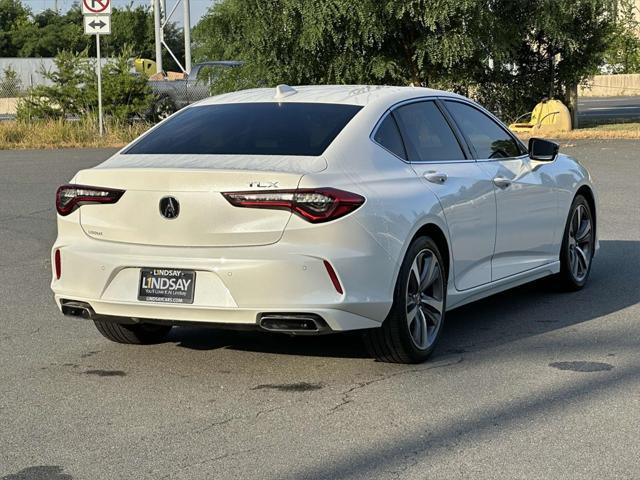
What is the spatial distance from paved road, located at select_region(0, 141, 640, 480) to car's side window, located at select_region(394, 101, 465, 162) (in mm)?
1159

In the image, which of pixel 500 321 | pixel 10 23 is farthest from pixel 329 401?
pixel 10 23

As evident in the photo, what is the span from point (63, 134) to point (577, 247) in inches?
711

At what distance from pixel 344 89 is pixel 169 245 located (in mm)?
1943

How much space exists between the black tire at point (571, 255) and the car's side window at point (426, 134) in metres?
1.71

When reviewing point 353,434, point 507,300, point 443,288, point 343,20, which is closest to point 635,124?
point 343,20

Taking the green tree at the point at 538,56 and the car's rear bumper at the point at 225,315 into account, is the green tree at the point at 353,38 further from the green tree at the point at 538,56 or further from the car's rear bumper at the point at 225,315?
the car's rear bumper at the point at 225,315

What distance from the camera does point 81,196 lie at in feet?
22.9

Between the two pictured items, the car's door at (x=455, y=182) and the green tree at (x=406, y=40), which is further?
the green tree at (x=406, y=40)

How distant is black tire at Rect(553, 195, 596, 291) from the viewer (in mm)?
9398

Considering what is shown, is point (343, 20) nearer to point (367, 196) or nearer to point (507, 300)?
point (507, 300)

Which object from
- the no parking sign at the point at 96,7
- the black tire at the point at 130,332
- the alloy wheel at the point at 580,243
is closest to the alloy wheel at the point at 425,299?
the black tire at the point at 130,332

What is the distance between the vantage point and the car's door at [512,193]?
828 cm

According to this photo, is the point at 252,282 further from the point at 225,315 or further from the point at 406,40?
the point at 406,40

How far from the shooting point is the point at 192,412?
6.14 m
